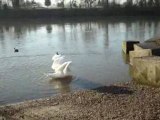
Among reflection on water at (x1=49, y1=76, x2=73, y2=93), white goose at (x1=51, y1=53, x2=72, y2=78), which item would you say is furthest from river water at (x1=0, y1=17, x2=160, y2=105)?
white goose at (x1=51, y1=53, x2=72, y2=78)

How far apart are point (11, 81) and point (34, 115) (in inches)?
189

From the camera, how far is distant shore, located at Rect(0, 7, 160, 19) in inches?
2291

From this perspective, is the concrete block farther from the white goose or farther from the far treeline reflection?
the far treeline reflection

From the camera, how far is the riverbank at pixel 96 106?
8.28 meters

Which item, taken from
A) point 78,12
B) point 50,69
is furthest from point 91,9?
point 50,69

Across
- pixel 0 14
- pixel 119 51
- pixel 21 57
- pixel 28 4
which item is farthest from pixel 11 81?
pixel 28 4

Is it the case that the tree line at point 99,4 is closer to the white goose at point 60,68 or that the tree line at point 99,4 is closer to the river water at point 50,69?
the river water at point 50,69

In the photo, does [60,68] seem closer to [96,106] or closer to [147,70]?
[147,70]

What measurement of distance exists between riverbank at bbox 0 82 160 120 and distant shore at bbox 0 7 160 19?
48.1 m

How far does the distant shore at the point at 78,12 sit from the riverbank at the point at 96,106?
48087 millimetres

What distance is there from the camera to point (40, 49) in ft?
71.3

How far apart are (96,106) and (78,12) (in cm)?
5141

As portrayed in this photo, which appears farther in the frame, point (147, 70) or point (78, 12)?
point (78, 12)

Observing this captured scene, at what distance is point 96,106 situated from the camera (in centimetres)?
904
